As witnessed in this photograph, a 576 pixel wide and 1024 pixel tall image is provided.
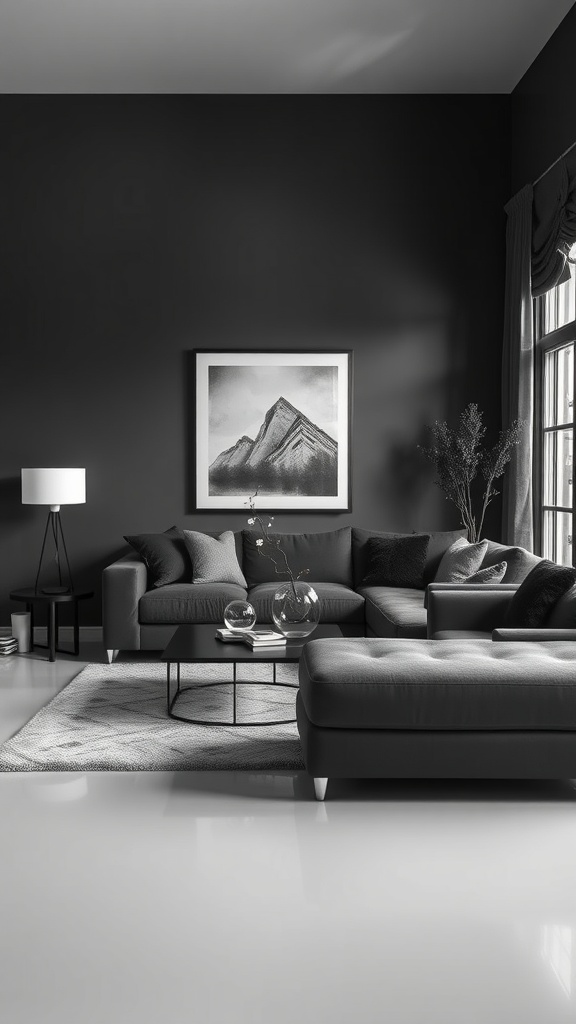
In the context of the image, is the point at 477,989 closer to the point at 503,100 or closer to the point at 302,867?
the point at 302,867

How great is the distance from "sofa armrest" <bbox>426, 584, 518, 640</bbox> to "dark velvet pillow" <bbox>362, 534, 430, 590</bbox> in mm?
1532

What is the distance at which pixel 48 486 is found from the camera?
660 cm

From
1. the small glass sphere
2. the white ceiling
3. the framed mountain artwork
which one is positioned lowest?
the small glass sphere

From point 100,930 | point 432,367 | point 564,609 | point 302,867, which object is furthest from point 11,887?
point 432,367

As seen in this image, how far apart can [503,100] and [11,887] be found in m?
6.71

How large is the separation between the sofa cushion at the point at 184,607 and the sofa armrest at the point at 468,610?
1579 mm

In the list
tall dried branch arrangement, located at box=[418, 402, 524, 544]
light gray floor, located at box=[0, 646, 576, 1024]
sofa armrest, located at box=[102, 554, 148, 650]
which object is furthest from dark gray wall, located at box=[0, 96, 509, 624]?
light gray floor, located at box=[0, 646, 576, 1024]

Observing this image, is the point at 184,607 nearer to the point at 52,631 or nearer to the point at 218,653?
the point at 52,631

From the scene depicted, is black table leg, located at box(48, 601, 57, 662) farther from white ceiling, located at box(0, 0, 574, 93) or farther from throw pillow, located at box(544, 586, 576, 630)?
white ceiling, located at box(0, 0, 574, 93)

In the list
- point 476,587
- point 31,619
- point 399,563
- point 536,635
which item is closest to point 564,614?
Result: point 536,635

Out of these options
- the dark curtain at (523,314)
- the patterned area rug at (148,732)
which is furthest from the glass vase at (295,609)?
the dark curtain at (523,314)

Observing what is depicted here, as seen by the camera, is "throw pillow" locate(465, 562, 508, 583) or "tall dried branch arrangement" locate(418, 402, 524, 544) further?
"tall dried branch arrangement" locate(418, 402, 524, 544)

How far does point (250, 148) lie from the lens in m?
7.29

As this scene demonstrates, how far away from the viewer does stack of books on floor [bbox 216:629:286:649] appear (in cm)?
452
